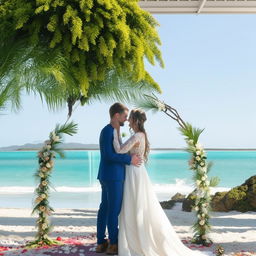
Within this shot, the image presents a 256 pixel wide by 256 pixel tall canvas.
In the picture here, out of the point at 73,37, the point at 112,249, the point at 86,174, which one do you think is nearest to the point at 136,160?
the point at 112,249

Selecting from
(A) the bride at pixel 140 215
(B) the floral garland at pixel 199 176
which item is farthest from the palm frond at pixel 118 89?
(A) the bride at pixel 140 215

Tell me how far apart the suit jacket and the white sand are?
5.97ft

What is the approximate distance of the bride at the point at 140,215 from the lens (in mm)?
4414

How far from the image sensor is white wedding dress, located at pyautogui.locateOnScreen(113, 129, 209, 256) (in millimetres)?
4414

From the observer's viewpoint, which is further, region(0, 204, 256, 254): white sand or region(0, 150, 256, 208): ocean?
region(0, 150, 256, 208): ocean

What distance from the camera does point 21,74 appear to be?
5379 millimetres

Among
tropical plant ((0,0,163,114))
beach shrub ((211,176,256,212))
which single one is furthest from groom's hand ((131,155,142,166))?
beach shrub ((211,176,256,212))

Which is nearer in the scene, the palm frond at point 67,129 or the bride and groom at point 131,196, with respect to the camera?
the bride and groom at point 131,196

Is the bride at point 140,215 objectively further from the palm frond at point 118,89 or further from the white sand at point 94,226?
the palm frond at point 118,89

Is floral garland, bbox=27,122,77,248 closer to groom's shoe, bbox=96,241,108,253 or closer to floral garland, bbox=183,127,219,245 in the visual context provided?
groom's shoe, bbox=96,241,108,253

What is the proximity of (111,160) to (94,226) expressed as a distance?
11.8ft

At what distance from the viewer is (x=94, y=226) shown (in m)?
7.66

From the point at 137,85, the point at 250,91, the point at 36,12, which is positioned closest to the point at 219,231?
the point at 137,85

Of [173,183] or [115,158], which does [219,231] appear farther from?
[173,183]
